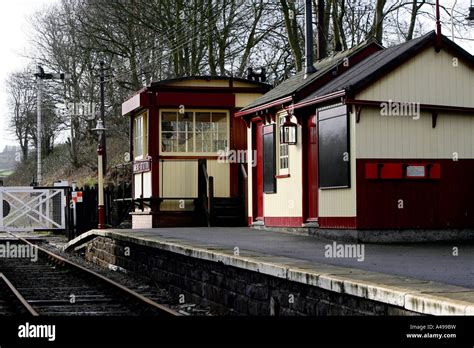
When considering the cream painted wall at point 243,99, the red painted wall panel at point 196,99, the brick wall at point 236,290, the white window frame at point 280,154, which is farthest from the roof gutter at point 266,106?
the brick wall at point 236,290

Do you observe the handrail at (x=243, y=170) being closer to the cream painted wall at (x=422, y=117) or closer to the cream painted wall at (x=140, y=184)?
the cream painted wall at (x=140, y=184)

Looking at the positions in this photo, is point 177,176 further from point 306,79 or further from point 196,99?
point 306,79

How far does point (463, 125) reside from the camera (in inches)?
646

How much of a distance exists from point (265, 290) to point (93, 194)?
21.9 metres

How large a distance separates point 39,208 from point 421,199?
66.1 ft

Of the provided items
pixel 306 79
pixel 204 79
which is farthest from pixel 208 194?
pixel 306 79

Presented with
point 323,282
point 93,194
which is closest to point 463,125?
point 323,282

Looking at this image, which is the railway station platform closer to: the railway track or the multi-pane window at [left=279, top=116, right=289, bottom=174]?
the railway track

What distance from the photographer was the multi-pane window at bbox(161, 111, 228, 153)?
2409 centimetres

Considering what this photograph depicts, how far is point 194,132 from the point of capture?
24141mm

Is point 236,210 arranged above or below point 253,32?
below

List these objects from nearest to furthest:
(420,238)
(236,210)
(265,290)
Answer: (265,290) → (420,238) → (236,210)

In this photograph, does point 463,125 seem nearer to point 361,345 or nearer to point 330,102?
point 330,102

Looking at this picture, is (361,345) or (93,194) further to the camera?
(93,194)
